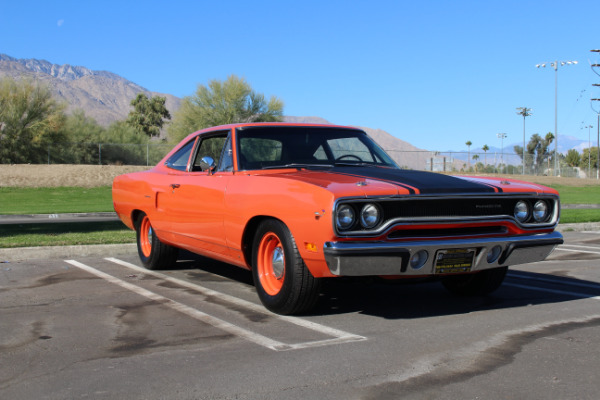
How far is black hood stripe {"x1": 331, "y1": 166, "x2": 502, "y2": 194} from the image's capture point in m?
4.82

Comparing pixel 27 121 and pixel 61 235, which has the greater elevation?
pixel 27 121

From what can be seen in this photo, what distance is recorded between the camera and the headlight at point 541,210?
551cm

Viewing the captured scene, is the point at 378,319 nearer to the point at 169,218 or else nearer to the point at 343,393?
the point at 343,393

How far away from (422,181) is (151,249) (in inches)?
156

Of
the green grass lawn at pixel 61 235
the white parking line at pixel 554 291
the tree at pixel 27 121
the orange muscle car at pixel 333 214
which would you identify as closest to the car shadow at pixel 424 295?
the white parking line at pixel 554 291

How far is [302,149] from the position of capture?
620cm

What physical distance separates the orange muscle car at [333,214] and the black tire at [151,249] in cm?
64

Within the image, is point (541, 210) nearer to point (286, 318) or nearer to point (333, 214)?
point (333, 214)

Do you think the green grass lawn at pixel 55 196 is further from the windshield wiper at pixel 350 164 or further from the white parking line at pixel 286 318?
the windshield wiper at pixel 350 164

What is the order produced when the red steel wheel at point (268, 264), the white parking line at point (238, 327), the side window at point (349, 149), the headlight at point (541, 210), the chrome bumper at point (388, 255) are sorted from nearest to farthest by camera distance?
1. the white parking line at point (238, 327)
2. the chrome bumper at point (388, 255)
3. the red steel wheel at point (268, 264)
4. the headlight at point (541, 210)
5. the side window at point (349, 149)

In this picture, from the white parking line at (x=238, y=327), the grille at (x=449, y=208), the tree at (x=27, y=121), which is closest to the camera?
the white parking line at (x=238, y=327)

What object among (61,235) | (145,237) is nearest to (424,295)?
(145,237)

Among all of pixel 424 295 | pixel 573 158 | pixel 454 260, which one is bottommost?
pixel 424 295

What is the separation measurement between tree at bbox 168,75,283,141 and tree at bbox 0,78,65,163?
9.28m
